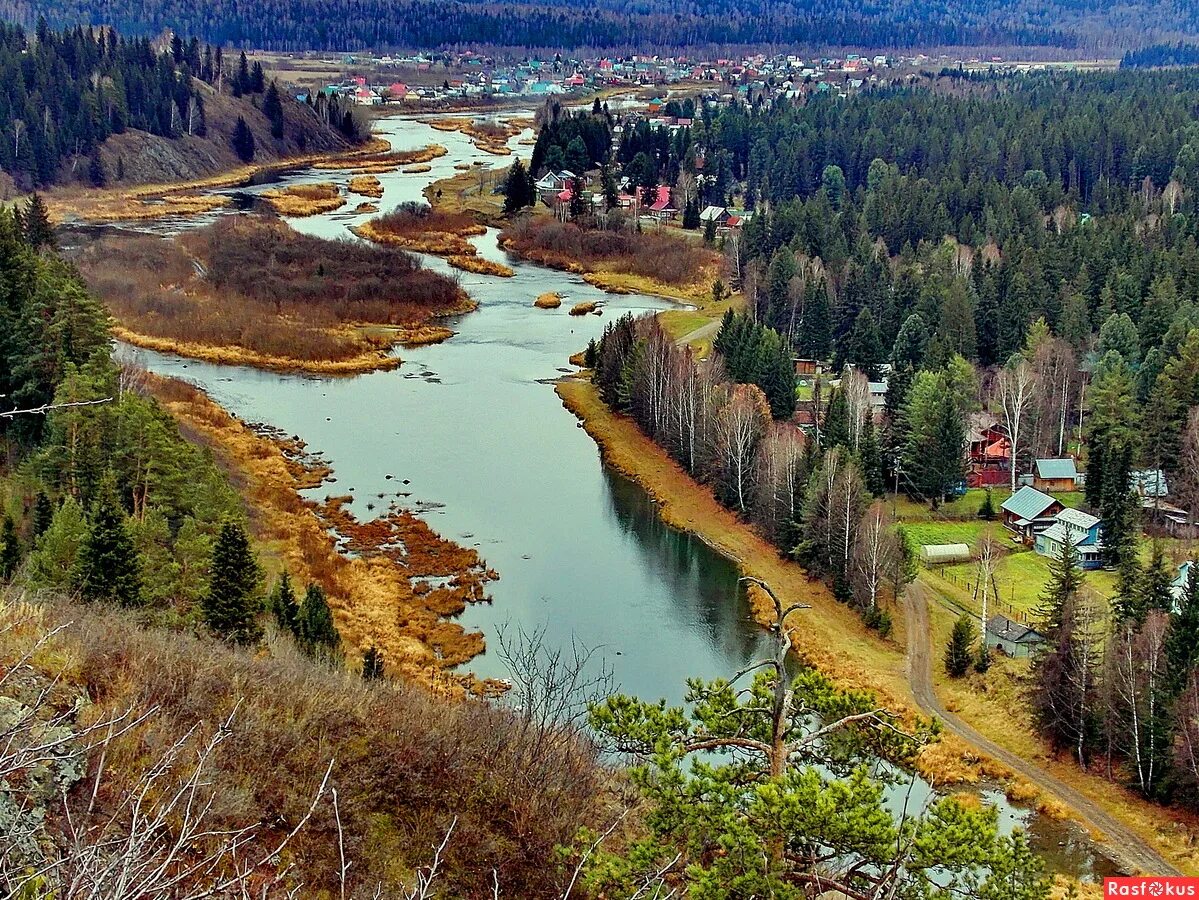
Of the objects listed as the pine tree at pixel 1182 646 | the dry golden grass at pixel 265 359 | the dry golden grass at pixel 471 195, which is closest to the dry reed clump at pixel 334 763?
the pine tree at pixel 1182 646

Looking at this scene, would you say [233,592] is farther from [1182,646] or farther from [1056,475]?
[1056,475]

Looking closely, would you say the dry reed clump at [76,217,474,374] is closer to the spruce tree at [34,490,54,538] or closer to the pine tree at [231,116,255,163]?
the spruce tree at [34,490,54,538]

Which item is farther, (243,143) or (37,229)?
(243,143)

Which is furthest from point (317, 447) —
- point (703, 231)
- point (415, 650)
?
point (703, 231)

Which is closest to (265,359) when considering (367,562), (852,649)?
(367,562)

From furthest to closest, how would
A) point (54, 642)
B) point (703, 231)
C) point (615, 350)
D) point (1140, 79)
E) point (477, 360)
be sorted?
point (1140, 79), point (703, 231), point (477, 360), point (615, 350), point (54, 642)

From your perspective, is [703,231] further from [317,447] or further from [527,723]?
[527,723]
